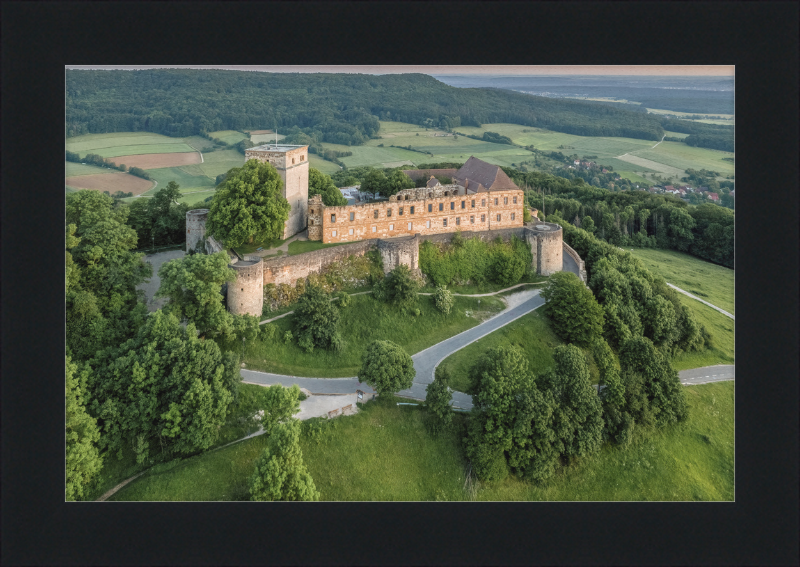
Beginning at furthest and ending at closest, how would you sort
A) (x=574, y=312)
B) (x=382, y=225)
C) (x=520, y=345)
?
(x=382, y=225) < (x=574, y=312) < (x=520, y=345)

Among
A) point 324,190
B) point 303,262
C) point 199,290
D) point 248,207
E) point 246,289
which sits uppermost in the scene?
point 324,190

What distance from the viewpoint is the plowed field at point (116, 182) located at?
46.8 meters

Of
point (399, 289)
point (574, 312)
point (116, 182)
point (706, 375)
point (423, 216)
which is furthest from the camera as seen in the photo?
point (116, 182)

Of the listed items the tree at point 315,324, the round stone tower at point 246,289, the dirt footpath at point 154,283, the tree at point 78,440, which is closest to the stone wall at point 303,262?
the round stone tower at point 246,289

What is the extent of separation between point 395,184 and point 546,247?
→ 12.9 metres

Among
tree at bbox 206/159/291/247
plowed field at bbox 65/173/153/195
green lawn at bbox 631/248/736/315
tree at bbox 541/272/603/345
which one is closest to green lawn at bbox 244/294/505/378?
tree at bbox 541/272/603/345

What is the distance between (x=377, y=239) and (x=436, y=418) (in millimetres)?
14494

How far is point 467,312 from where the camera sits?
3806cm

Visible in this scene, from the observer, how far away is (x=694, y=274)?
→ 54.8 meters

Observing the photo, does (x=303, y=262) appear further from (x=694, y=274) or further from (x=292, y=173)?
(x=694, y=274)

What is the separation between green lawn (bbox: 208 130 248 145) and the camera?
65.8 metres

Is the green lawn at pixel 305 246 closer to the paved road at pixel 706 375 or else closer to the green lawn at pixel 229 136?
the paved road at pixel 706 375

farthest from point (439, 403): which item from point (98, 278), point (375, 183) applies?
point (375, 183)

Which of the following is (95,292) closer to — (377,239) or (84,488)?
(84,488)
